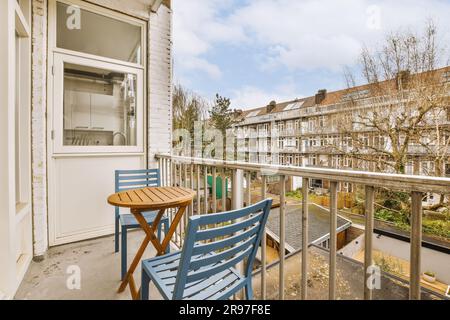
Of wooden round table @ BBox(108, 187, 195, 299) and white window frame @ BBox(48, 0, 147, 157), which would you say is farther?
white window frame @ BBox(48, 0, 147, 157)

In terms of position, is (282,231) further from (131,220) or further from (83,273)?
(83,273)

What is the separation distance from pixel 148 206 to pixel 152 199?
0.14m

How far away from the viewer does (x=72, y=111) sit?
275 centimetres

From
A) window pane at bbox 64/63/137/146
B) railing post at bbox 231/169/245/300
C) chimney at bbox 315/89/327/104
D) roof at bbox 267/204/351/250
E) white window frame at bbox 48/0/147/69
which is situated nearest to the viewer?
railing post at bbox 231/169/245/300

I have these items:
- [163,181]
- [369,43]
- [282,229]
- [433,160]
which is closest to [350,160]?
[433,160]

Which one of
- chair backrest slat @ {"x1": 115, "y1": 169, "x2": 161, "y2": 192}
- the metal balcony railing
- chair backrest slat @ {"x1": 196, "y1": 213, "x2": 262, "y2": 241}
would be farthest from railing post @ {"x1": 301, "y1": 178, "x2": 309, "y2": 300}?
chair backrest slat @ {"x1": 115, "y1": 169, "x2": 161, "y2": 192}

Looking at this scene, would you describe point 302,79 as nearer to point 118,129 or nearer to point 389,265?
point 389,265

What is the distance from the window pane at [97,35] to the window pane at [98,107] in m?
0.24

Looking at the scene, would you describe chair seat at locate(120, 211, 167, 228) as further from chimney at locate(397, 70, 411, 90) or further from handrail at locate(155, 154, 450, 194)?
chimney at locate(397, 70, 411, 90)

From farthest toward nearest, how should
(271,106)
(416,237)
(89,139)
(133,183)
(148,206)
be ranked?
(271,106)
(89,139)
(133,183)
(148,206)
(416,237)

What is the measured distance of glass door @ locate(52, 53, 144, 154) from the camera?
260 centimetres

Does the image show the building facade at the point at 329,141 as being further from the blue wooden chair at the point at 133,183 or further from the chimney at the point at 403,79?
the blue wooden chair at the point at 133,183

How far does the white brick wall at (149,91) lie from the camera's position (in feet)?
7.41

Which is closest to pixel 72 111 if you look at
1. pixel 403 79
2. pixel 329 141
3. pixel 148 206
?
pixel 148 206
